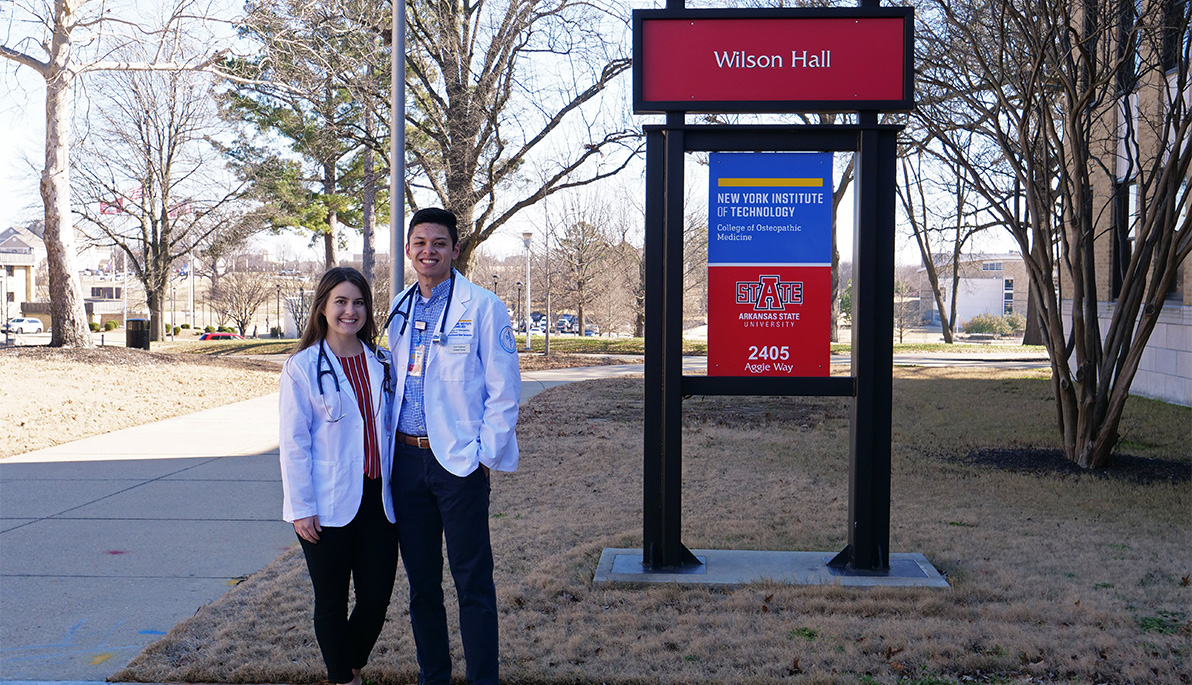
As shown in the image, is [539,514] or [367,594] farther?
[539,514]

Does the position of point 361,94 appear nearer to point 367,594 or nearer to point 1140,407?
point 1140,407

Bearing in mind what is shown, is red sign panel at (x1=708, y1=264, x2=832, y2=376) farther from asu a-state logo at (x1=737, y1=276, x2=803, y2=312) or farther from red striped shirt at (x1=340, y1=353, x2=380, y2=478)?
red striped shirt at (x1=340, y1=353, x2=380, y2=478)

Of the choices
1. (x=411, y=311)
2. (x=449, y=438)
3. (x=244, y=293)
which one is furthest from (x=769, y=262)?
(x=244, y=293)

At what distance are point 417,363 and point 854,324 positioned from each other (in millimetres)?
2804

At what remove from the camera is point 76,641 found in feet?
14.4

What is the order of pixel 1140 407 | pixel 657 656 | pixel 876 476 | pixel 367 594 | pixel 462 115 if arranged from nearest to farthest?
pixel 367 594 < pixel 657 656 < pixel 876 476 < pixel 1140 407 < pixel 462 115

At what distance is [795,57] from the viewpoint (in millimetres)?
5262

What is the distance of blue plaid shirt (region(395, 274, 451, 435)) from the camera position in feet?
11.6

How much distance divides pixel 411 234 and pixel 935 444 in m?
8.38

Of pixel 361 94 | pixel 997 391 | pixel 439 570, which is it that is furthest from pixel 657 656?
pixel 361 94

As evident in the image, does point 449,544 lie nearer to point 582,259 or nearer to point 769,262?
point 769,262

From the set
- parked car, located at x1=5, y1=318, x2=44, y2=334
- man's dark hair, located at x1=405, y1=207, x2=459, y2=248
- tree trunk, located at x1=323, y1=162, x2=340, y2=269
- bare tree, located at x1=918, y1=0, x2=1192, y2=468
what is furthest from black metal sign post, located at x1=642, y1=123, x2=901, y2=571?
parked car, located at x1=5, y1=318, x2=44, y2=334

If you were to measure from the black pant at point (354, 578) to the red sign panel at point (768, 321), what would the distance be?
245 cm

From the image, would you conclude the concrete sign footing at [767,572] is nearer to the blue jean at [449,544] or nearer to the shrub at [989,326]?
the blue jean at [449,544]
